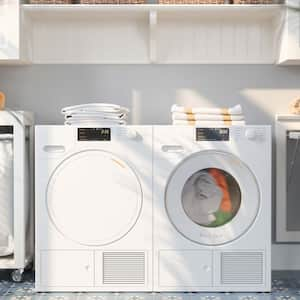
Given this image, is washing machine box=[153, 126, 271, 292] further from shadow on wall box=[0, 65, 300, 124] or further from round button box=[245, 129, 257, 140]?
shadow on wall box=[0, 65, 300, 124]

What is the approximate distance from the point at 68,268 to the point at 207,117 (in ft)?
3.48

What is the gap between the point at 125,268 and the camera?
2.84 metres

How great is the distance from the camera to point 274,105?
11.0ft

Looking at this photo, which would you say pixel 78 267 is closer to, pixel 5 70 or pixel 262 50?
pixel 5 70

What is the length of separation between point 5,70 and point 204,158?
4.56 feet

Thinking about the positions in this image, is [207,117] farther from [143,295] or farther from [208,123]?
[143,295]

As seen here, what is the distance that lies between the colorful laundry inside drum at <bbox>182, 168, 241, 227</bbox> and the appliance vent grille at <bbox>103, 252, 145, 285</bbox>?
0.36 metres

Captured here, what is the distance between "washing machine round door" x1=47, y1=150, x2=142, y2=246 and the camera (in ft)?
9.23

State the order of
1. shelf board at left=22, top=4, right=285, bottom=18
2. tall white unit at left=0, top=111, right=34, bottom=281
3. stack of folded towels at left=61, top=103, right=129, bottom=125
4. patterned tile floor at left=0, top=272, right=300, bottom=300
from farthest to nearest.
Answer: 1. shelf board at left=22, top=4, right=285, bottom=18
2. tall white unit at left=0, top=111, right=34, bottom=281
3. stack of folded towels at left=61, top=103, right=129, bottom=125
4. patterned tile floor at left=0, top=272, right=300, bottom=300

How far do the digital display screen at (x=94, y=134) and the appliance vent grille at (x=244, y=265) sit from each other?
2.79 ft

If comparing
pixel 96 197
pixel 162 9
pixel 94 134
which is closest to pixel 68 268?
pixel 96 197

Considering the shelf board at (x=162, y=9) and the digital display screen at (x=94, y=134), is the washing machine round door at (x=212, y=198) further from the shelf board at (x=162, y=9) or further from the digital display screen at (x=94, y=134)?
the shelf board at (x=162, y=9)

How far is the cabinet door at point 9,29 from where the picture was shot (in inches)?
119

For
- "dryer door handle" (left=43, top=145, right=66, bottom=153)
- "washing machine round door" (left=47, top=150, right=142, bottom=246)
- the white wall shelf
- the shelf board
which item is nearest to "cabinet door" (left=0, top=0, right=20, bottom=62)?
the shelf board
